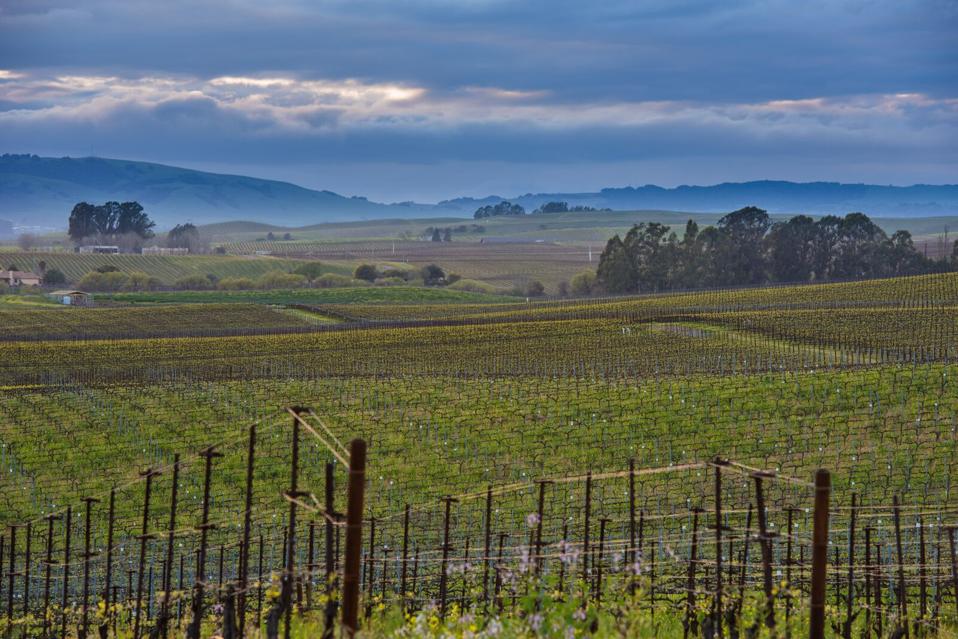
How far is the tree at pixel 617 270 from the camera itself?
114812 millimetres

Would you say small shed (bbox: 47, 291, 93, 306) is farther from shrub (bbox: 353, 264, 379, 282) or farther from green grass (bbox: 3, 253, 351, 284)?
green grass (bbox: 3, 253, 351, 284)

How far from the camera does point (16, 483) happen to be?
1467 inches

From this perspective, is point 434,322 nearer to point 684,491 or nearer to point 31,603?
point 684,491

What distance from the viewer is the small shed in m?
110

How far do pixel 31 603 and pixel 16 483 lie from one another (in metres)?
13.3

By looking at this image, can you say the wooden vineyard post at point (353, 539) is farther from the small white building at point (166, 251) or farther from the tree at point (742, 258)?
the small white building at point (166, 251)

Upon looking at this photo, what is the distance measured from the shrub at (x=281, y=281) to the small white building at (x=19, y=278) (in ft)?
78.5

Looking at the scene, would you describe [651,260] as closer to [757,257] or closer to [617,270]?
[617,270]

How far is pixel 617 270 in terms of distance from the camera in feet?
380

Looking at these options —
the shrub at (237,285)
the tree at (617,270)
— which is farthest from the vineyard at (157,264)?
the tree at (617,270)

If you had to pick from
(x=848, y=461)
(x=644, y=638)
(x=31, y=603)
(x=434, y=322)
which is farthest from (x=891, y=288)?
(x=644, y=638)

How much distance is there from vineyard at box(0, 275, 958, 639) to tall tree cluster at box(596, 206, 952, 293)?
4154cm

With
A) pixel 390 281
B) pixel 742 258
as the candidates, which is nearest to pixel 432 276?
pixel 390 281

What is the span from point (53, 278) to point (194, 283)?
16.1 m
